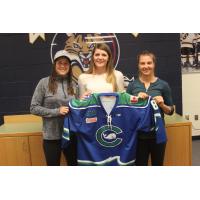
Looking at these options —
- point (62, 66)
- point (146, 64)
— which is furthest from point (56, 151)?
point (146, 64)

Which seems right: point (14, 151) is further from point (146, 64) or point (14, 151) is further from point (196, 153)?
point (196, 153)

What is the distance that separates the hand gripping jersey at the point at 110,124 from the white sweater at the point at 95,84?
0.05m

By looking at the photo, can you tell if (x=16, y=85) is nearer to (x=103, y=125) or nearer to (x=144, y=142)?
(x=103, y=125)

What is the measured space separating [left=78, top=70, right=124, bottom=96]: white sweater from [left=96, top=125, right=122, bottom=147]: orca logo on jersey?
0.85ft

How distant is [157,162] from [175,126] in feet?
1.77

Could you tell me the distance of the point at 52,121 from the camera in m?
1.92

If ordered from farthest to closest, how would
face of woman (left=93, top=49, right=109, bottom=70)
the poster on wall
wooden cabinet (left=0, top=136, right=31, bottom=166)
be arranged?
the poster on wall → wooden cabinet (left=0, top=136, right=31, bottom=166) → face of woman (left=93, top=49, right=109, bottom=70)

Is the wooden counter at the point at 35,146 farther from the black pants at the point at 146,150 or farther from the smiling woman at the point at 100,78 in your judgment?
the smiling woman at the point at 100,78

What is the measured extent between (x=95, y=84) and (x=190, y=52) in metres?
1.91

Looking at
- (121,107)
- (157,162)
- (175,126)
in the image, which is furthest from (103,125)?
(175,126)

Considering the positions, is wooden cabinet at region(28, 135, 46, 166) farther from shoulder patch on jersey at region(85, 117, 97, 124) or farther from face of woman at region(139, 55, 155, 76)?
face of woman at region(139, 55, 155, 76)

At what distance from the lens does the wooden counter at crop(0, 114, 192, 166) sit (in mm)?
2379

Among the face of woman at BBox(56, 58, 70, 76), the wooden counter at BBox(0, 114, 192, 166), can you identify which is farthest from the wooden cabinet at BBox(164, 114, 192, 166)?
the face of woman at BBox(56, 58, 70, 76)

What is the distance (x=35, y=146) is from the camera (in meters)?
2.40
